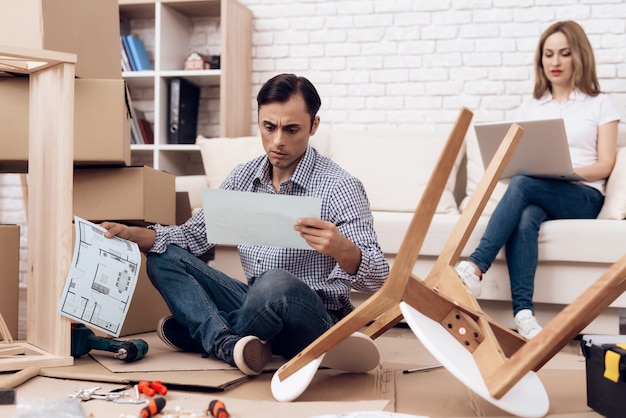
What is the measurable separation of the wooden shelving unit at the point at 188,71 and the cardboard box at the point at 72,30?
115cm

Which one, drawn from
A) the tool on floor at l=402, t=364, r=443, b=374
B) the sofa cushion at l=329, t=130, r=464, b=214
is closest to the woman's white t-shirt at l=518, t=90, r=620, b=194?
the sofa cushion at l=329, t=130, r=464, b=214

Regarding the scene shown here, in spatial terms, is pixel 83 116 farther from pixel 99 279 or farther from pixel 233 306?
pixel 233 306

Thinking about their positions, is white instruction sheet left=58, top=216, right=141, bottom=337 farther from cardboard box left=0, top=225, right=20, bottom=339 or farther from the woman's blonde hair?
the woman's blonde hair

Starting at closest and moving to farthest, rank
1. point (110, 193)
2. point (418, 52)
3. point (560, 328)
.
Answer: point (560, 328), point (110, 193), point (418, 52)

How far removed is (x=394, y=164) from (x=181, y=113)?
1.13m

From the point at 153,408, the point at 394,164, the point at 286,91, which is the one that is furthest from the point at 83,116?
the point at 394,164

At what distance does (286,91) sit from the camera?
5.45ft

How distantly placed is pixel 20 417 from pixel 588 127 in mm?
2126

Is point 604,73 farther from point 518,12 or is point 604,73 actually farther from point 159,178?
point 159,178

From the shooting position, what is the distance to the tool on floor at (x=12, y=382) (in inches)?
52.4

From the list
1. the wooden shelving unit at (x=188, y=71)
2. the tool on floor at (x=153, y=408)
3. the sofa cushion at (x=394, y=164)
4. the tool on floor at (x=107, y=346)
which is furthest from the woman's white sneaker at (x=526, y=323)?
the wooden shelving unit at (x=188, y=71)

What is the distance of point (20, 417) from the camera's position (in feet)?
3.93

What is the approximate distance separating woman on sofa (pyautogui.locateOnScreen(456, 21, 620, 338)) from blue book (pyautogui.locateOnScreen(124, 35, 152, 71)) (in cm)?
181

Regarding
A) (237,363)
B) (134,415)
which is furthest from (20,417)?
(237,363)
